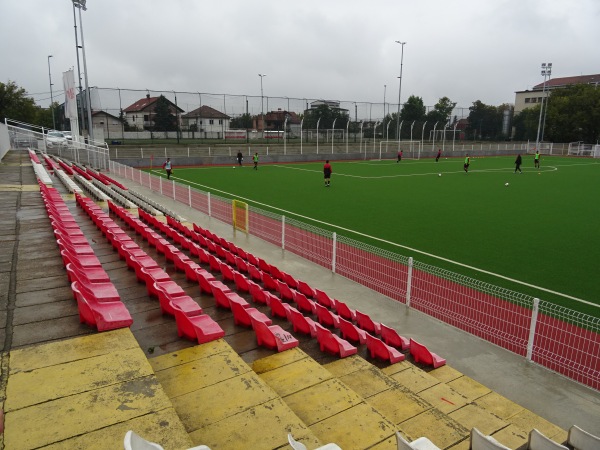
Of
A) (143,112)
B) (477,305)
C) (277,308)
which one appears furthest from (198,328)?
(143,112)

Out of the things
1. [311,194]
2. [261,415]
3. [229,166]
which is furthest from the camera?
[229,166]

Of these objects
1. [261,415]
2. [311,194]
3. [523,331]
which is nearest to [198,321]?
[261,415]

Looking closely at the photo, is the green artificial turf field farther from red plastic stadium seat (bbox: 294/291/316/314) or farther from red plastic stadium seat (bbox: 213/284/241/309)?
red plastic stadium seat (bbox: 213/284/241/309)

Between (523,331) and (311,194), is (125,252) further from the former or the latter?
(311,194)

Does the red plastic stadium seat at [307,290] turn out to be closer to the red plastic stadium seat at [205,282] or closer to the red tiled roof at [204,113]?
the red plastic stadium seat at [205,282]

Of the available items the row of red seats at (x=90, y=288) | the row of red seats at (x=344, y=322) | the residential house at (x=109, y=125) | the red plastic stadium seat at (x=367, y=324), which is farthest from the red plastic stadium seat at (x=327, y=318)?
the residential house at (x=109, y=125)

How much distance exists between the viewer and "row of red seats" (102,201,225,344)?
15.9ft

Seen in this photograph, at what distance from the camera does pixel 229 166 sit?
4259 centimetres

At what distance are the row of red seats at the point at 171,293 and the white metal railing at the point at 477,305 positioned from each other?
149 inches

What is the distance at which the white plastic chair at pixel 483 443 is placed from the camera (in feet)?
9.16

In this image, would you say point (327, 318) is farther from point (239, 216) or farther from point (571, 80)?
point (571, 80)

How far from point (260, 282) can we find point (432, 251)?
5920 millimetres

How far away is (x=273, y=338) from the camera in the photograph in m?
5.15

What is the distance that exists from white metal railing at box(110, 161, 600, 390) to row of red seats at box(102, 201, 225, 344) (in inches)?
149
